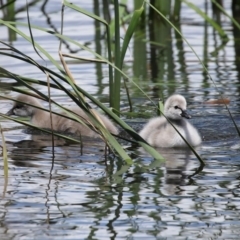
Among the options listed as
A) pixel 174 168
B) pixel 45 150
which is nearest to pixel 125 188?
pixel 174 168

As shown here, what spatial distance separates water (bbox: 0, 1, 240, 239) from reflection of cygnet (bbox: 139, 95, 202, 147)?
0.12 m

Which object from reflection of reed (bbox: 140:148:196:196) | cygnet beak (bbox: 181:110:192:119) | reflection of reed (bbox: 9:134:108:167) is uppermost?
cygnet beak (bbox: 181:110:192:119)

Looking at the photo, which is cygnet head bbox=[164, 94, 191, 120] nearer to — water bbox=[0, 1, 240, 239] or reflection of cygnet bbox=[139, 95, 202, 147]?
reflection of cygnet bbox=[139, 95, 202, 147]

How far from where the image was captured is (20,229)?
4.76 meters

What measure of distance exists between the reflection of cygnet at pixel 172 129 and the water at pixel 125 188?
117mm

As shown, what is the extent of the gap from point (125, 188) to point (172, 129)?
1.56 metres

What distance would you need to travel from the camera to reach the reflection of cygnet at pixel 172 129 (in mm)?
6914

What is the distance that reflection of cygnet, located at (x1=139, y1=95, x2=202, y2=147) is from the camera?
22.7 feet

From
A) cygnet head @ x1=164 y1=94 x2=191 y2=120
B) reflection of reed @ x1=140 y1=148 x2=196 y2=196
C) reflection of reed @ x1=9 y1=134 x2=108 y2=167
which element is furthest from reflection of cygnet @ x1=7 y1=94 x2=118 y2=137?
reflection of reed @ x1=140 y1=148 x2=196 y2=196

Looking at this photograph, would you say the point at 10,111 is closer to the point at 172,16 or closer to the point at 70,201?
the point at 70,201

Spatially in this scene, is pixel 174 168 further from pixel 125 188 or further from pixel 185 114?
pixel 185 114

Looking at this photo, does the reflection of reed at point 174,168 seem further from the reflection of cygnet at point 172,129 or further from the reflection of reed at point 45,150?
the reflection of reed at point 45,150

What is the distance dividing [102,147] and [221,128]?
1.09 metres

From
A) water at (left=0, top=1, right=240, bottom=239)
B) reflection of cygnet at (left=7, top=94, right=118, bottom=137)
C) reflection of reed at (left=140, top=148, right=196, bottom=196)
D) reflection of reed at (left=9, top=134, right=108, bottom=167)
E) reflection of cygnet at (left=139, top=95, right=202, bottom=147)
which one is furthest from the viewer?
reflection of cygnet at (left=7, top=94, right=118, bottom=137)
